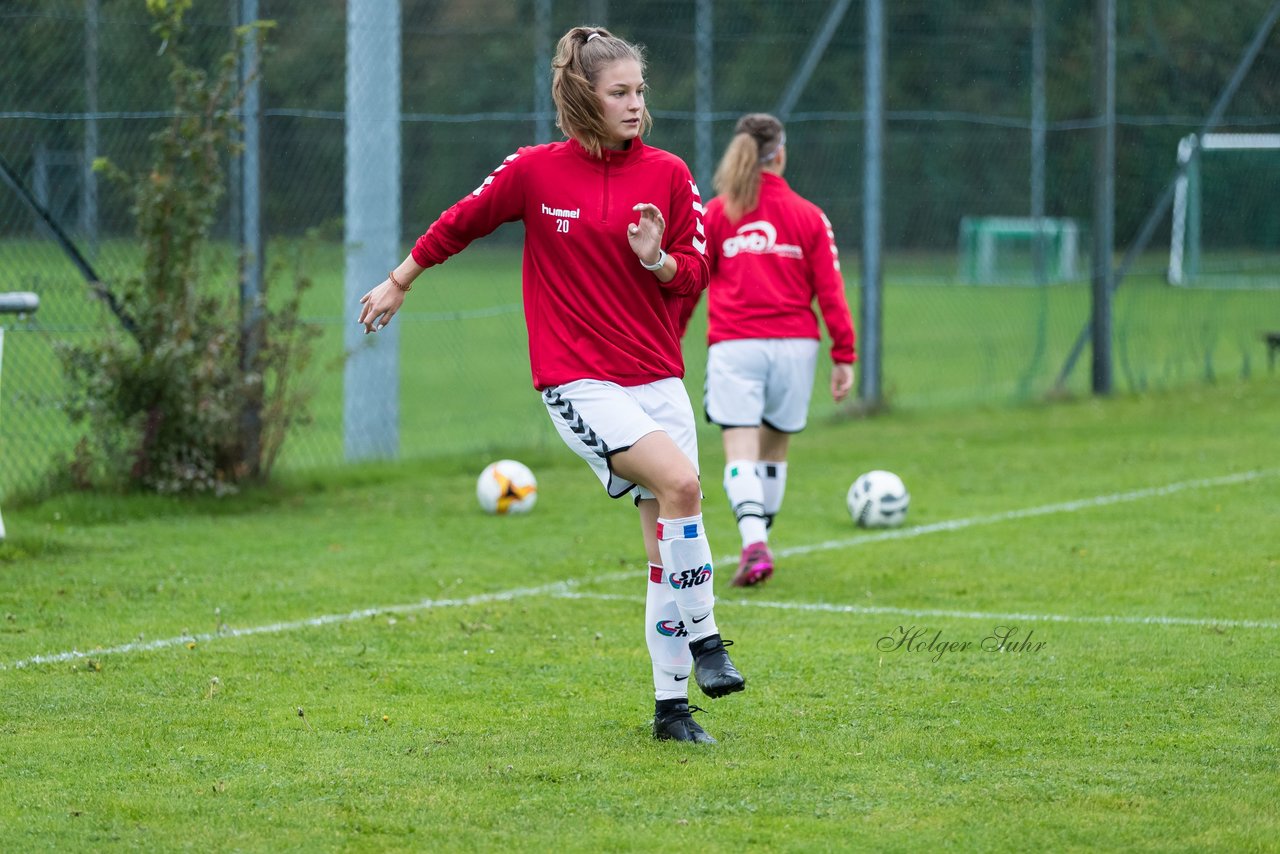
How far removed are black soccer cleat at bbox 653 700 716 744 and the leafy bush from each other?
5287mm

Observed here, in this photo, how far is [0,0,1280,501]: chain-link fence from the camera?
A: 995cm

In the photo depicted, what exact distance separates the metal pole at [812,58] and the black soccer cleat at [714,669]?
33.3 ft

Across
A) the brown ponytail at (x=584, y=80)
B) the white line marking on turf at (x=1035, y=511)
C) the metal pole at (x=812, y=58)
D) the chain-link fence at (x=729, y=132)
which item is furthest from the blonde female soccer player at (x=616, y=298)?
the metal pole at (x=812, y=58)

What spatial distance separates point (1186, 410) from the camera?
1475 cm

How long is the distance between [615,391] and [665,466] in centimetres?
28

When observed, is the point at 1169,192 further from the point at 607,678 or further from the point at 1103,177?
the point at 607,678

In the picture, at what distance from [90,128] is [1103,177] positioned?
9.39 m

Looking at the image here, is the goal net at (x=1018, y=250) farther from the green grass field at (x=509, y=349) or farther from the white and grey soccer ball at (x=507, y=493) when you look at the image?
the white and grey soccer ball at (x=507, y=493)

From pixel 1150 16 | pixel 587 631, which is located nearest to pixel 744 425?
pixel 587 631

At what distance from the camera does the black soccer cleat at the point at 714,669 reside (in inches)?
197

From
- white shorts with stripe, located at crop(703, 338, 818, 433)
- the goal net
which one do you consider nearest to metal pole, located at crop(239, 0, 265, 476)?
white shorts with stripe, located at crop(703, 338, 818, 433)

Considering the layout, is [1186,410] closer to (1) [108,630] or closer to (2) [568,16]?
(2) [568,16]

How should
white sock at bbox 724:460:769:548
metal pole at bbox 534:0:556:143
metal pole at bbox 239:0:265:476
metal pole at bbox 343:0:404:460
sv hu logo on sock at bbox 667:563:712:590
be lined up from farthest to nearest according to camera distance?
metal pole at bbox 534:0:556:143, metal pole at bbox 343:0:404:460, metal pole at bbox 239:0:265:476, white sock at bbox 724:460:769:548, sv hu logo on sock at bbox 667:563:712:590

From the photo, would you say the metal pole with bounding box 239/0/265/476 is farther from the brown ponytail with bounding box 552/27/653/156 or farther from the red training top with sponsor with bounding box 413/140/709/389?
the brown ponytail with bounding box 552/27/653/156
